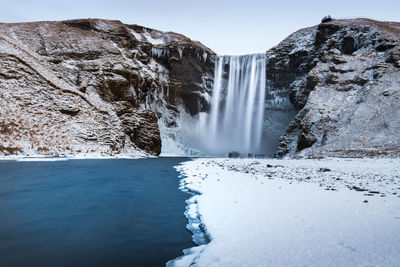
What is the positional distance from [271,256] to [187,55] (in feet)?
186

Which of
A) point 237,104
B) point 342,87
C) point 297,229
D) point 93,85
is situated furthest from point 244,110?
point 297,229

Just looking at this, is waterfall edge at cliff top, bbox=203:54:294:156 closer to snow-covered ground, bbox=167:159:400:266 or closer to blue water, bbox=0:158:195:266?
snow-covered ground, bbox=167:159:400:266

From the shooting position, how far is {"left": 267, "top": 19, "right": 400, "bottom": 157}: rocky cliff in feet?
79.8

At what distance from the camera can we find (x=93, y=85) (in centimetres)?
3712

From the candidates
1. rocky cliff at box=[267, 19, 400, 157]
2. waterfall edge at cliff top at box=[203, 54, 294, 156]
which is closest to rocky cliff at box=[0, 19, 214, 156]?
waterfall edge at cliff top at box=[203, 54, 294, 156]

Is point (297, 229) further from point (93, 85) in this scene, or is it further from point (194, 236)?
point (93, 85)

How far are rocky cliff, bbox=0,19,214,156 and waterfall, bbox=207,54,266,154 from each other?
3.69 meters

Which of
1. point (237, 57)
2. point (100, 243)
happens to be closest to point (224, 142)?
point (237, 57)

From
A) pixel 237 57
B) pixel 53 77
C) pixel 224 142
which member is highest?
pixel 237 57

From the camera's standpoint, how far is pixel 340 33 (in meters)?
42.6

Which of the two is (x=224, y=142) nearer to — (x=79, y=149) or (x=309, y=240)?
(x=79, y=149)

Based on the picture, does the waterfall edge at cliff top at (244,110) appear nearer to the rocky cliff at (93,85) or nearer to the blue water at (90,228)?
the rocky cliff at (93,85)

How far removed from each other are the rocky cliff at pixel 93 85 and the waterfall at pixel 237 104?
3.69m

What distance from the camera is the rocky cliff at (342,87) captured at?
958 inches
